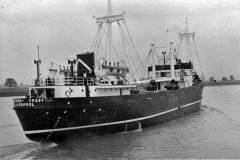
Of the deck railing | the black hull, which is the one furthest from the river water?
the deck railing

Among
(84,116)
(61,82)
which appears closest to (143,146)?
(84,116)

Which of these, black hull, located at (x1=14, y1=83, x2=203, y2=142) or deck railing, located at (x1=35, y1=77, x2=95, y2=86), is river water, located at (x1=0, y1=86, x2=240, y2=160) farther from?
deck railing, located at (x1=35, y1=77, x2=95, y2=86)


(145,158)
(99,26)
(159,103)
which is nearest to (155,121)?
(159,103)

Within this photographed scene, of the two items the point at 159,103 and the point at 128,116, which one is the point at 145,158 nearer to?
the point at 128,116

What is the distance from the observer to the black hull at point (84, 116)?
24203 millimetres

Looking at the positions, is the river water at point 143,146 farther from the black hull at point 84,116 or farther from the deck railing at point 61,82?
the deck railing at point 61,82

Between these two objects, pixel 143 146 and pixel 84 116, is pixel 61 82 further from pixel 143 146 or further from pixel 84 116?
pixel 143 146

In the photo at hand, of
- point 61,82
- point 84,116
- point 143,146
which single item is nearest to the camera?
point 143,146

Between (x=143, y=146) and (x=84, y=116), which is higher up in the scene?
(x=84, y=116)

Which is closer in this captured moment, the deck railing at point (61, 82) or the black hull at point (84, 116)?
the black hull at point (84, 116)

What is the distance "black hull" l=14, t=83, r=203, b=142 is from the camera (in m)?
24.2

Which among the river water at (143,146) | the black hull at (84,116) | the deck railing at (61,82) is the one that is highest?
the deck railing at (61,82)

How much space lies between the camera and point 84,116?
25422 millimetres

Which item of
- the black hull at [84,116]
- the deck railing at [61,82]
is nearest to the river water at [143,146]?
the black hull at [84,116]
